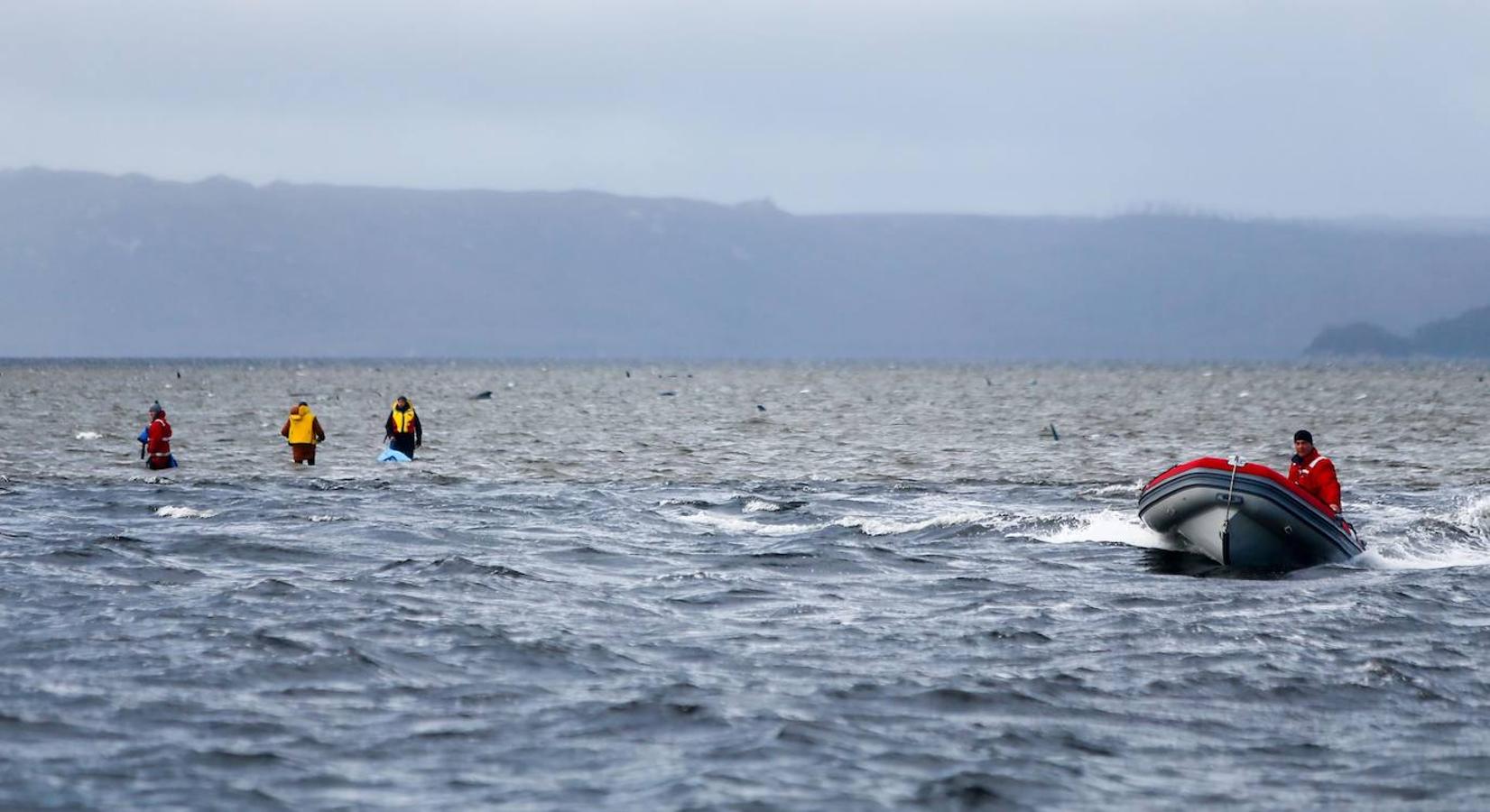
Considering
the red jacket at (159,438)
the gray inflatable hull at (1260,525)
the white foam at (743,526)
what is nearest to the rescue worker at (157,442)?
the red jacket at (159,438)

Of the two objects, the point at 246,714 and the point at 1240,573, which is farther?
the point at 1240,573

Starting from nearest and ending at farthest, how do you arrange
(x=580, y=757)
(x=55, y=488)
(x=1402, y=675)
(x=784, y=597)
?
(x=580, y=757) → (x=1402, y=675) → (x=784, y=597) → (x=55, y=488)

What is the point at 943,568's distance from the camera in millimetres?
19516

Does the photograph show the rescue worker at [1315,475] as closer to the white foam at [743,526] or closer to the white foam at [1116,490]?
the white foam at [743,526]

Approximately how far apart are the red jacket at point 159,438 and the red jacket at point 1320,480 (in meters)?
21.2

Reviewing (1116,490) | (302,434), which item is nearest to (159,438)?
(302,434)

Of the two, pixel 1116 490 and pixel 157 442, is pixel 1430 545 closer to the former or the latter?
pixel 1116 490

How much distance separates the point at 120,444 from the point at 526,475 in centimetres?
1409

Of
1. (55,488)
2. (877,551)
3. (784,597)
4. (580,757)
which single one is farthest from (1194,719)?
(55,488)

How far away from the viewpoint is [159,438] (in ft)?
106

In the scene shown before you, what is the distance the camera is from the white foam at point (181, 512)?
24016 millimetres

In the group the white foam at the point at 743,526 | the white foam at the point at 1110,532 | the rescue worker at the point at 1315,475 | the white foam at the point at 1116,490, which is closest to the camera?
the rescue worker at the point at 1315,475

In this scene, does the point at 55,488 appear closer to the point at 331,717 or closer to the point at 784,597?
the point at 784,597

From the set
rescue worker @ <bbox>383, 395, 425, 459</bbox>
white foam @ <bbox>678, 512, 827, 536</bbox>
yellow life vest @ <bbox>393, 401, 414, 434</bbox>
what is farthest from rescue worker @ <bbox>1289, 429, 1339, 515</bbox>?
rescue worker @ <bbox>383, 395, 425, 459</bbox>
